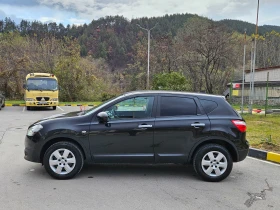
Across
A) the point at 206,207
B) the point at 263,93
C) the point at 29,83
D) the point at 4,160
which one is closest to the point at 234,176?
the point at 206,207

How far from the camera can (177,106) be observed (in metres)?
5.34

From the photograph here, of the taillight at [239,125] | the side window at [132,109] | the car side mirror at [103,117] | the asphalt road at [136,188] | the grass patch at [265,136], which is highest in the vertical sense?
the side window at [132,109]

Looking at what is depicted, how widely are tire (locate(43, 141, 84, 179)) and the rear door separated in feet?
4.84

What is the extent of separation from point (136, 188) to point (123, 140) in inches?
35.5

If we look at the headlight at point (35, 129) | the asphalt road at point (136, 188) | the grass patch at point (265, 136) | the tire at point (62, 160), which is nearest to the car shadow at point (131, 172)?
the asphalt road at point (136, 188)

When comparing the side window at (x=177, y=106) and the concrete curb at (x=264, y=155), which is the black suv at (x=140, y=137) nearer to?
the side window at (x=177, y=106)

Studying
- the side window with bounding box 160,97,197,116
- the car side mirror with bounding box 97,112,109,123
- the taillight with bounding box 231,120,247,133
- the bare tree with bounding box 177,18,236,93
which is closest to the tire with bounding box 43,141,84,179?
the car side mirror with bounding box 97,112,109,123

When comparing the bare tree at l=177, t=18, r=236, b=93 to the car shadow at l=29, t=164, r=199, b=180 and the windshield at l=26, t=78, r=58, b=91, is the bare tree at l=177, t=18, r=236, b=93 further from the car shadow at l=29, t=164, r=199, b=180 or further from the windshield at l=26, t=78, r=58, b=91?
the car shadow at l=29, t=164, r=199, b=180

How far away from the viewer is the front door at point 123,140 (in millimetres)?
5109

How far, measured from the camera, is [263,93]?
2617 centimetres

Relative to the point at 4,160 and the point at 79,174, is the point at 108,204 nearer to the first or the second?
the point at 79,174

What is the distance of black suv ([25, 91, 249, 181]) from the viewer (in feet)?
16.7

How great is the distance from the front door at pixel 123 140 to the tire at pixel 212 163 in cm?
90

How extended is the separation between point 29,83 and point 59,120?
13.9 meters
